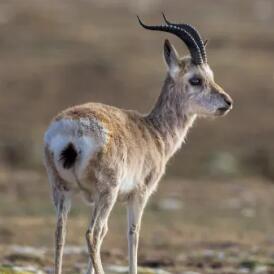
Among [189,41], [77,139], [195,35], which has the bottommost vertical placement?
[77,139]

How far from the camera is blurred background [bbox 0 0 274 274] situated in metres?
26.4

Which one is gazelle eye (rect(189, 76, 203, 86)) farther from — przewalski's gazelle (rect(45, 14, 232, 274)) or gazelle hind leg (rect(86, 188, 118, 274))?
gazelle hind leg (rect(86, 188, 118, 274))

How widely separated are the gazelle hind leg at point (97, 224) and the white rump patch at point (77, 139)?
520 mm

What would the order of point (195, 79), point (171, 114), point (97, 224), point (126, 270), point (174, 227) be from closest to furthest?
point (97, 224), point (195, 79), point (171, 114), point (126, 270), point (174, 227)

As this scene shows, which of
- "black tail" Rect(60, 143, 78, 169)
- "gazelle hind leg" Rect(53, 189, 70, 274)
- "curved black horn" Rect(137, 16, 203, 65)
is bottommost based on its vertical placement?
"gazelle hind leg" Rect(53, 189, 70, 274)

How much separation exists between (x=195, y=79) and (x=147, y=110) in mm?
31567

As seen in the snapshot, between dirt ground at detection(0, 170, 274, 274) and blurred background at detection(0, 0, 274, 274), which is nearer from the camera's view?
dirt ground at detection(0, 170, 274, 274)

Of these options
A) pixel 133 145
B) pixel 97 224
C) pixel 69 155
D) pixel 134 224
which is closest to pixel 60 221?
pixel 97 224

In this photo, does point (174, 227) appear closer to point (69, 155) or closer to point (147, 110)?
point (69, 155)

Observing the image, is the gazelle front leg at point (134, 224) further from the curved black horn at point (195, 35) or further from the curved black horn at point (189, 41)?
the curved black horn at point (195, 35)

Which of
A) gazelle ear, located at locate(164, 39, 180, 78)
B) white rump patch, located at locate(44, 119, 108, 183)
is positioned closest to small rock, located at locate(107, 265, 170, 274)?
gazelle ear, located at locate(164, 39, 180, 78)

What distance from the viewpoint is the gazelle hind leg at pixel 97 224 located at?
1395 cm

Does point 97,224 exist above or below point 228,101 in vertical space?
below

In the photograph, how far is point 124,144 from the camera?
14375mm
